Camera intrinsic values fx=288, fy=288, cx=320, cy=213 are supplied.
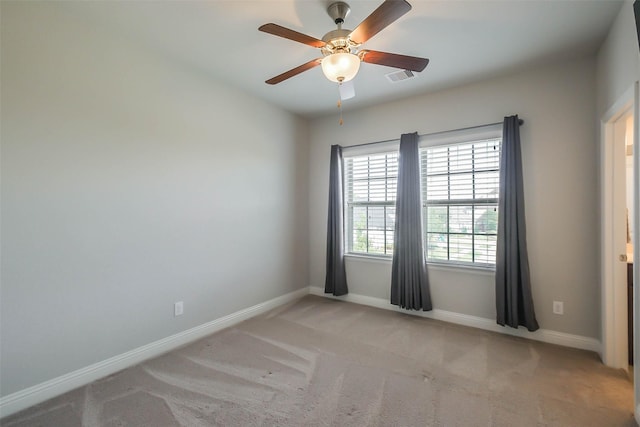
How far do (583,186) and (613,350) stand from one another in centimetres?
137

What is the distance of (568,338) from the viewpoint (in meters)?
2.67

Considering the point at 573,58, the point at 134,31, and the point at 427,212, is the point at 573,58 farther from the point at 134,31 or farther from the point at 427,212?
the point at 134,31

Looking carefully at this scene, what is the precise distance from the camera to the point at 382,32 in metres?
2.22

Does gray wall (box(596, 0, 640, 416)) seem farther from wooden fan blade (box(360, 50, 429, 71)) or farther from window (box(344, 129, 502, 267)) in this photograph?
wooden fan blade (box(360, 50, 429, 71))

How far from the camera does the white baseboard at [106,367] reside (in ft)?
5.99

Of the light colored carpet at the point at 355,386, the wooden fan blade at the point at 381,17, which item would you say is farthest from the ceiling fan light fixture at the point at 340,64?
the light colored carpet at the point at 355,386

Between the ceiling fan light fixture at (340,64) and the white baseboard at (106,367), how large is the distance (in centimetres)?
263

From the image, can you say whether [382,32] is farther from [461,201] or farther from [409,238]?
[409,238]

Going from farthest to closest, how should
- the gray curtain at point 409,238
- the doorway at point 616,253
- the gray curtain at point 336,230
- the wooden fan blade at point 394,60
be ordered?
the gray curtain at point 336,230, the gray curtain at point 409,238, the doorway at point 616,253, the wooden fan blade at point 394,60

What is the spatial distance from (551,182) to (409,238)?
4.74 ft

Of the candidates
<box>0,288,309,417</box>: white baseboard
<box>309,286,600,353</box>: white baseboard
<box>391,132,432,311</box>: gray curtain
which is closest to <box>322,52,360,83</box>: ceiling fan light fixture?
<box>391,132,432,311</box>: gray curtain

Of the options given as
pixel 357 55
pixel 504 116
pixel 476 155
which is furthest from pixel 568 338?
pixel 357 55

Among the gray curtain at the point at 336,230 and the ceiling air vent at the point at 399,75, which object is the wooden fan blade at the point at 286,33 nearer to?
the ceiling air vent at the point at 399,75

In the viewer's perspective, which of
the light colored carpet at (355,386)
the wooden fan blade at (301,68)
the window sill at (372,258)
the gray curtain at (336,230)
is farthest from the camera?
the gray curtain at (336,230)
